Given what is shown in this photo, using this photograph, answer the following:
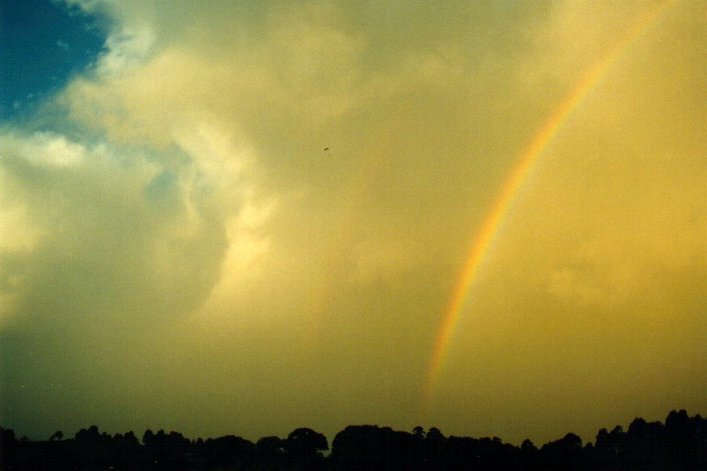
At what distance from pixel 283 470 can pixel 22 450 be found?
3032cm

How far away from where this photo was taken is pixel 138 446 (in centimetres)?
8769

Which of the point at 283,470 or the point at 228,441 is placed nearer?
the point at 283,470

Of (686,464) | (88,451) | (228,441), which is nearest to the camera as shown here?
(686,464)

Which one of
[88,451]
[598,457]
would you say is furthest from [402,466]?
[88,451]

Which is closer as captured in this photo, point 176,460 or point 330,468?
point 330,468

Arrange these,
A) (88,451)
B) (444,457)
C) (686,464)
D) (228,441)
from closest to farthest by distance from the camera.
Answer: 1. (686,464)
2. (444,457)
3. (88,451)
4. (228,441)

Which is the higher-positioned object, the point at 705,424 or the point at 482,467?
the point at 705,424

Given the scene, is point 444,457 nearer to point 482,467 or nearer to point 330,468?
point 482,467

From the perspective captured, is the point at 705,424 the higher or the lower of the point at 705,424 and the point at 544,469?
the higher

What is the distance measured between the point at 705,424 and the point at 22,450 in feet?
255

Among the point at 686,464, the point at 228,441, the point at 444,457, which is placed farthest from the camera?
the point at 228,441

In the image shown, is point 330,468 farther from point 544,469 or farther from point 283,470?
point 544,469

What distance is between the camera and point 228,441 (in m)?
88.5

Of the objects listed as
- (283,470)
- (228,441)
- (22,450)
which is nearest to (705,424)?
(283,470)
